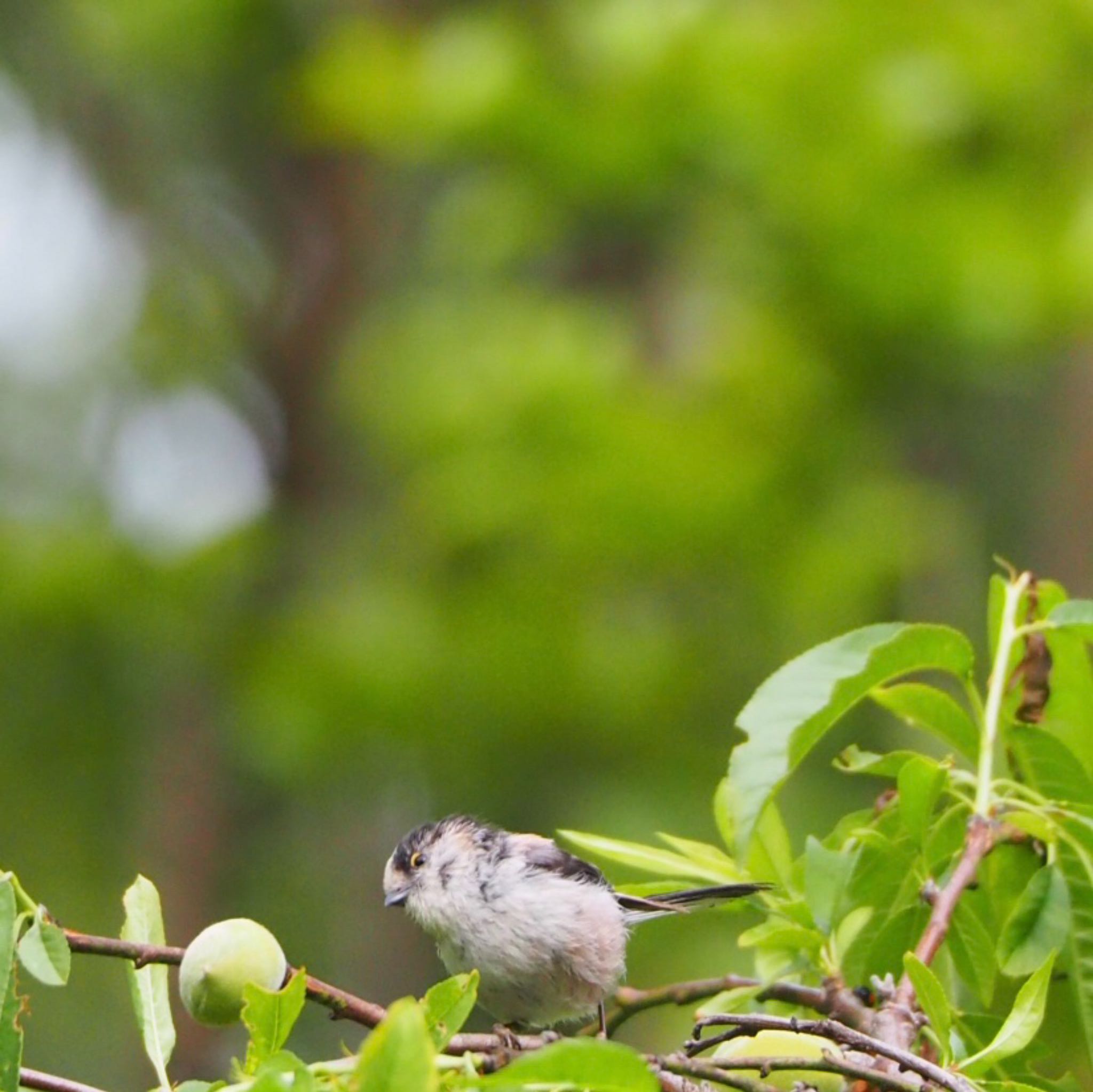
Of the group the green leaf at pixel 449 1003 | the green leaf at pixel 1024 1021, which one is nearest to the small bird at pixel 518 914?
the green leaf at pixel 1024 1021

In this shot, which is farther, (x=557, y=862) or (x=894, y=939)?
(x=557, y=862)

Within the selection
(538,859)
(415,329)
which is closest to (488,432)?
(415,329)

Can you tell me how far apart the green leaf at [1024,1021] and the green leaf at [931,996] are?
0.33 ft

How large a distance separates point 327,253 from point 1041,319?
5.51 meters

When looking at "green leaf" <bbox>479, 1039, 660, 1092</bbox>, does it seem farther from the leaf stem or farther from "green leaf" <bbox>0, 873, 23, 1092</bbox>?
the leaf stem

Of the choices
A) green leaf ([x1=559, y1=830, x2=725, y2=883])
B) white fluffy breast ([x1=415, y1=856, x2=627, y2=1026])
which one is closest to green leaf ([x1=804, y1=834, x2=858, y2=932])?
green leaf ([x1=559, y1=830, x2=725, y2=883])

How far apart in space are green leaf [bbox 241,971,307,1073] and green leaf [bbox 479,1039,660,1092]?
0.29 metres

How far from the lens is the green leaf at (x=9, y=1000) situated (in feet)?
5.17

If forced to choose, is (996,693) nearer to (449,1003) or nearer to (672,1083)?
(672,1083)

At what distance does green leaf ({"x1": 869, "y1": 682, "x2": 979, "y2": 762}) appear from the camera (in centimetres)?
243

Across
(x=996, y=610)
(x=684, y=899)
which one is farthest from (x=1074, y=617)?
(x=684, y=899)

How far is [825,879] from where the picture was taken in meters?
2.25

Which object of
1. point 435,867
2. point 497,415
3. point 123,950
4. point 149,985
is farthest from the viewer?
point 497,415

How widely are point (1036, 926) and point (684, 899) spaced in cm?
76
